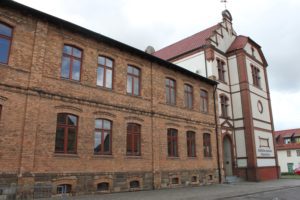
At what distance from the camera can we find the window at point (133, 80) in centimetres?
1659

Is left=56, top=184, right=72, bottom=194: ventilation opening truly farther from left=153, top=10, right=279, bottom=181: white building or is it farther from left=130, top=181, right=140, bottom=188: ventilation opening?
left=153, top=10, right=279, bottom=181: white building

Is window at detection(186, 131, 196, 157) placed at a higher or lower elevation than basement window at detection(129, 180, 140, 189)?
higher

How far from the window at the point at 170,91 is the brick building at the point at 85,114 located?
7 centimetres

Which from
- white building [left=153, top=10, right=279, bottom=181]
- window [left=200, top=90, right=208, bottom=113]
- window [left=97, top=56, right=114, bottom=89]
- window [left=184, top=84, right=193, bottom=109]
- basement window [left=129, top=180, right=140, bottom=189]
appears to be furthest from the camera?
white building [left=153, top=10, right=279, bottom=181]

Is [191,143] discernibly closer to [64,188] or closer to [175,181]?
A: [175,181]

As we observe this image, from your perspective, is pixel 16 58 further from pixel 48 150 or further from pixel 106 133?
pixel 106 133

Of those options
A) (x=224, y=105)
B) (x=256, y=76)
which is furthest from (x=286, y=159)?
(x=224, y=105)

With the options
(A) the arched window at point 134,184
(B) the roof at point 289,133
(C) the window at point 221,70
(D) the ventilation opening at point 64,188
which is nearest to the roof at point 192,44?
(C) the window at point 221,70

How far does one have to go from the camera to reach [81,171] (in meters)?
13.0

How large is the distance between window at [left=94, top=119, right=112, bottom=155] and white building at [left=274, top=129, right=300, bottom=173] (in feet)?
151

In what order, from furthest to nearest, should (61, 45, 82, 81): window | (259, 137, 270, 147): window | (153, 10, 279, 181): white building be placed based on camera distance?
1. (259, 137, 270, 147): window
2. (153, 10, 279, 181): white building
3. (61, 45, 82, 81): window

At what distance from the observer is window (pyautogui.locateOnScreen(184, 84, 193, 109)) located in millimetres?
20484

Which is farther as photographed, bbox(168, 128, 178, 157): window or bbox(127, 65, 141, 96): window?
bbox(168, 128, 178, 157): window

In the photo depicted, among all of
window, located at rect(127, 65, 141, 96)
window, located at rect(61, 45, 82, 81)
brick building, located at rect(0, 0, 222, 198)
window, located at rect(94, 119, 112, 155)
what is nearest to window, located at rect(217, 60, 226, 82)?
brick building, located at rect(0, 0, 222, 198)
